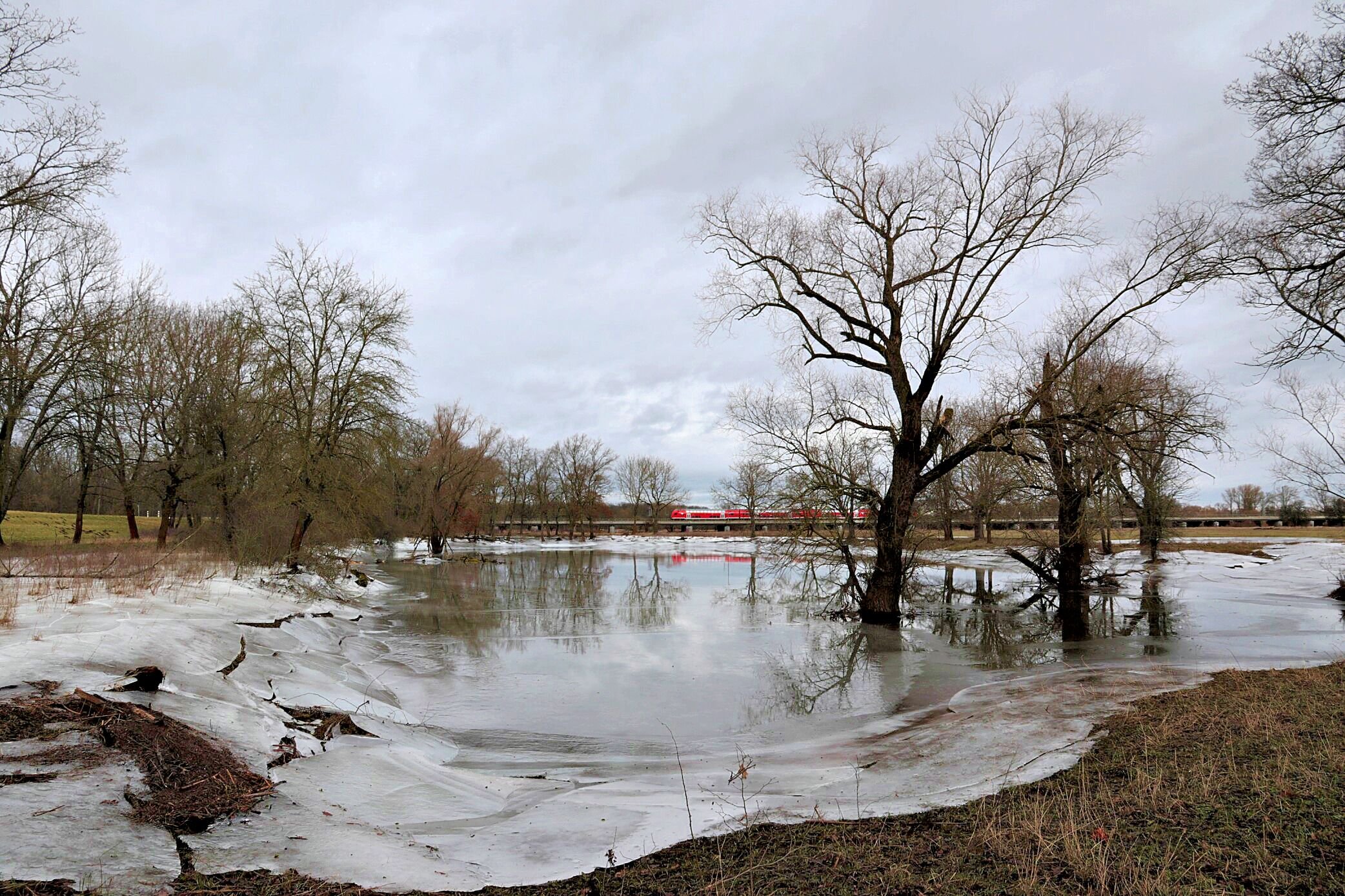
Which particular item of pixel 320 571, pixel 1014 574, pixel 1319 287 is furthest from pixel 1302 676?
pixel 1014 574

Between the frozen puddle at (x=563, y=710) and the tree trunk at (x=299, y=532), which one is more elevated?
the tree trunk at (x=299, y=532)

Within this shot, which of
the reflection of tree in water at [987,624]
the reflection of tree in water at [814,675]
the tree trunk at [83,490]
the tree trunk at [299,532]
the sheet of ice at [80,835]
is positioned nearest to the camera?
the sheet of ice at [80,835]

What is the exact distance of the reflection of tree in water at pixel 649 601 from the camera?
1972 centimetres

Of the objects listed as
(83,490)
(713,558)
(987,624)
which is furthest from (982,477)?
(83,490)

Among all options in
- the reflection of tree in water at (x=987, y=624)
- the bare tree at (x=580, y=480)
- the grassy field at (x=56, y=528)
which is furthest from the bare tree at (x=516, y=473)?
the reflection of tree in water at (x=987, y=624)

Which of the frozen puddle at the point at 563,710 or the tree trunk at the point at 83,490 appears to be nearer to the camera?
the frozen puddle at the point at 563,710

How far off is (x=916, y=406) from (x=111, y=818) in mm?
16129

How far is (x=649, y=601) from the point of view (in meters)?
24.5

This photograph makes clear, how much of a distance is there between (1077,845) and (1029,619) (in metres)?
18.3

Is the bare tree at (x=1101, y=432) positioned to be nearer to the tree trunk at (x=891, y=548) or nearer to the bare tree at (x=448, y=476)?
the tree trunk at (x=891, y=548)

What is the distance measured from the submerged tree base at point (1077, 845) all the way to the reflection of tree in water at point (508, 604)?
35.8ft

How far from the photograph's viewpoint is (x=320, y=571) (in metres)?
21.3

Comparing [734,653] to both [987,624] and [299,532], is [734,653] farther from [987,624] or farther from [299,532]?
[299,532]

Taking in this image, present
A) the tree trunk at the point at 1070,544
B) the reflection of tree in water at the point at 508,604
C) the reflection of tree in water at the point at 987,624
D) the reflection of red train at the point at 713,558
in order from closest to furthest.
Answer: the reflection of tree in water at the point at 987,624 < the reflection of tree in water at the point at 508,604 < the tree trunk at the point at 1070,544 < the reflection of red train at the point at 713,558
